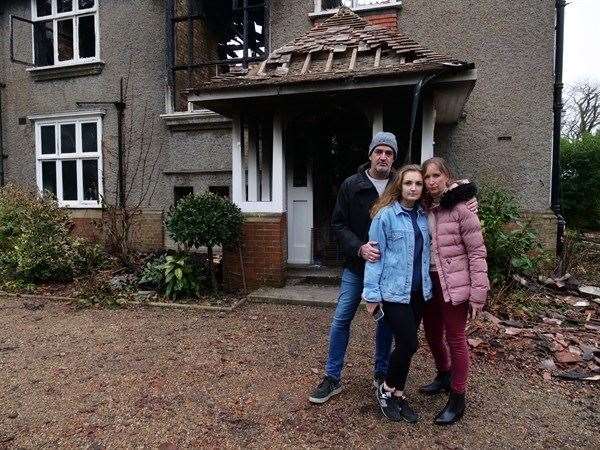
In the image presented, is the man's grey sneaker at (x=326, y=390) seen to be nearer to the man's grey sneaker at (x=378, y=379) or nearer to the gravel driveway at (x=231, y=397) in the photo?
the gravel driveway at (x=231, y=397)

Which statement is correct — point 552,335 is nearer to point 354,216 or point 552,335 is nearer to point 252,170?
point 354,216

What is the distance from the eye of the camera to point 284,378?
322cm

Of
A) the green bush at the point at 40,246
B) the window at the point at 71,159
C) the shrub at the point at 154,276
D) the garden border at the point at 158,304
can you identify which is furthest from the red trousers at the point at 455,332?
the window at the point at 71,159

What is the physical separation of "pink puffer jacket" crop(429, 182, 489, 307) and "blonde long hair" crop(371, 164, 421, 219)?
262mm

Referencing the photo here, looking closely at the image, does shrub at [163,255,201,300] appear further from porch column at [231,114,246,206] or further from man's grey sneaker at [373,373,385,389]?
man's grey sneaker at [373,373,385,389]

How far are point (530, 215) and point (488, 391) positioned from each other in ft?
14.7

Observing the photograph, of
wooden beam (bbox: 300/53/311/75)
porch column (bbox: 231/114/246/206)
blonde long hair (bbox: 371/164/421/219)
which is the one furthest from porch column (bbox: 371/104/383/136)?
blonde long hair (bbox: 371/164/421/219)

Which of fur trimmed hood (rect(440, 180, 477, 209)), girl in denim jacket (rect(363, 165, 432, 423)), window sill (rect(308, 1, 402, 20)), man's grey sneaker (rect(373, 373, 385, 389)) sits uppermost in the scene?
window sill (rect(308, 1, 402, 20))

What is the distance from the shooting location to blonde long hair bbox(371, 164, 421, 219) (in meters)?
2.50

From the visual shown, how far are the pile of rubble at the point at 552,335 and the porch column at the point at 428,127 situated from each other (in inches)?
84.5

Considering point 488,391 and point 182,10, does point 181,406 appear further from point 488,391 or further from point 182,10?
point 182,10

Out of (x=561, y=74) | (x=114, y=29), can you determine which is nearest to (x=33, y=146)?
(x=114, y=29)

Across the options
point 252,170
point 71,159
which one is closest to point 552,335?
point 252,170

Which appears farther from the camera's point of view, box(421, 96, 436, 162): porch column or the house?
the house
